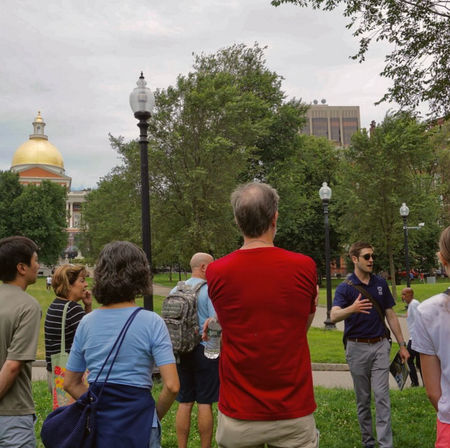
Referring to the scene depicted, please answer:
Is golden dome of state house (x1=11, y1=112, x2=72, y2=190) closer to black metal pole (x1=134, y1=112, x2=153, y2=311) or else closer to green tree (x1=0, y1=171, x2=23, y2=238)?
green tree (x1=0, y1=171, x2=23, y2=238)

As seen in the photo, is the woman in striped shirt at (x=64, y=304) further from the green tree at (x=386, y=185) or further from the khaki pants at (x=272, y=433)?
the green tree at (x=386, y=185)

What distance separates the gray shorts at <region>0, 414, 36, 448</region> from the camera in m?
3.01

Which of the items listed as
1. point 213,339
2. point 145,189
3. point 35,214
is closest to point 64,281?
point 213,339

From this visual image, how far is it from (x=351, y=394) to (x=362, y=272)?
3.27 meters

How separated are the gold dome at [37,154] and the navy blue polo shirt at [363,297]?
118136 mm

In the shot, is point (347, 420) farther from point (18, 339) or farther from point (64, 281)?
point (18, 339)

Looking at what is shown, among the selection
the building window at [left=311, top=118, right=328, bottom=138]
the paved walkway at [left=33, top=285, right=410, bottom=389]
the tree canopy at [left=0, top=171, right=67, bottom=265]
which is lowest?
the paved walkway at [left=33, top=285, right=410, bottom=389]

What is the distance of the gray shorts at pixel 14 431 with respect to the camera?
9.88 feet

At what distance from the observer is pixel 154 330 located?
2.68 meters

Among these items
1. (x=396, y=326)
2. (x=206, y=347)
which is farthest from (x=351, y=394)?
(x=206, y=347)

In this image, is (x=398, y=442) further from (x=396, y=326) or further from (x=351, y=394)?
(x=351, y=394)

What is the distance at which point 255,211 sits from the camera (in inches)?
109

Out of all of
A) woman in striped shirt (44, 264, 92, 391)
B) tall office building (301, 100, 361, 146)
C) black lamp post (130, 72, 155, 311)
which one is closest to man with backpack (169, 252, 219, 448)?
woman in striped shirt (44, 264, 92, 391)

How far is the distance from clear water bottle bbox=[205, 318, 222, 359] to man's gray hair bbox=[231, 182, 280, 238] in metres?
2.10
